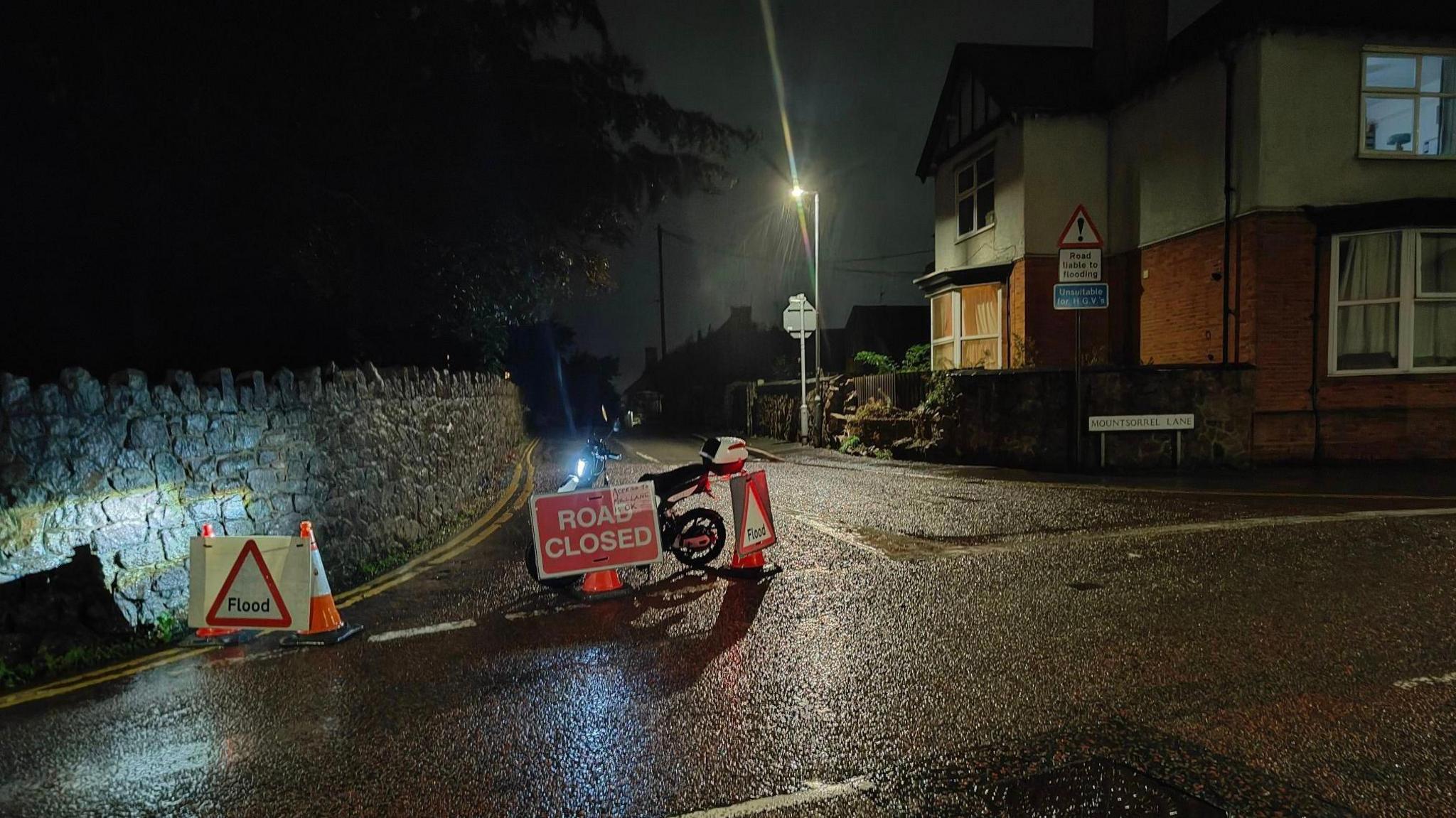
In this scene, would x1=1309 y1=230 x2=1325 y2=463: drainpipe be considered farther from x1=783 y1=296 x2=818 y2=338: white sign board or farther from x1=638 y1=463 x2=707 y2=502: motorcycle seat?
x1=783 y1=296 x2=818 y2=338: white sign board

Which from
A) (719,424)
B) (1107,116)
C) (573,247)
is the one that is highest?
(1107,116)

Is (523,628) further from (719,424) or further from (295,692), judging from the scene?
(719,424)

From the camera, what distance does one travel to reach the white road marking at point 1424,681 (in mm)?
4371

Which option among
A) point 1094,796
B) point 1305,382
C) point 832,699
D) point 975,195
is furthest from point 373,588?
point 975,195

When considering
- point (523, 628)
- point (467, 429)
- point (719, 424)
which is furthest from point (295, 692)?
point (719, 424)

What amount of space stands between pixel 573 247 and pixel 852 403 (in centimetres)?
980

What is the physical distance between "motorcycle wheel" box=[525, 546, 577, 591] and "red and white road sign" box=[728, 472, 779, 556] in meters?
1.51

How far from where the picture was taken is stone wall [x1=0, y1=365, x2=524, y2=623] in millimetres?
5449

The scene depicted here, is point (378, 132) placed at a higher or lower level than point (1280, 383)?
higher

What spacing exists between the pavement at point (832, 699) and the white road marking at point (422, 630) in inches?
1.1

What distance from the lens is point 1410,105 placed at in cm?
1461

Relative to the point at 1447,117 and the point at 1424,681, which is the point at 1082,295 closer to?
the point at 1447,117

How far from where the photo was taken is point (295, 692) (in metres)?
4.83

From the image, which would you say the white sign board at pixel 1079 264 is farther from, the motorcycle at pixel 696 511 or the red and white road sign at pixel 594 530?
the red and white road sign at pixel 594 530
